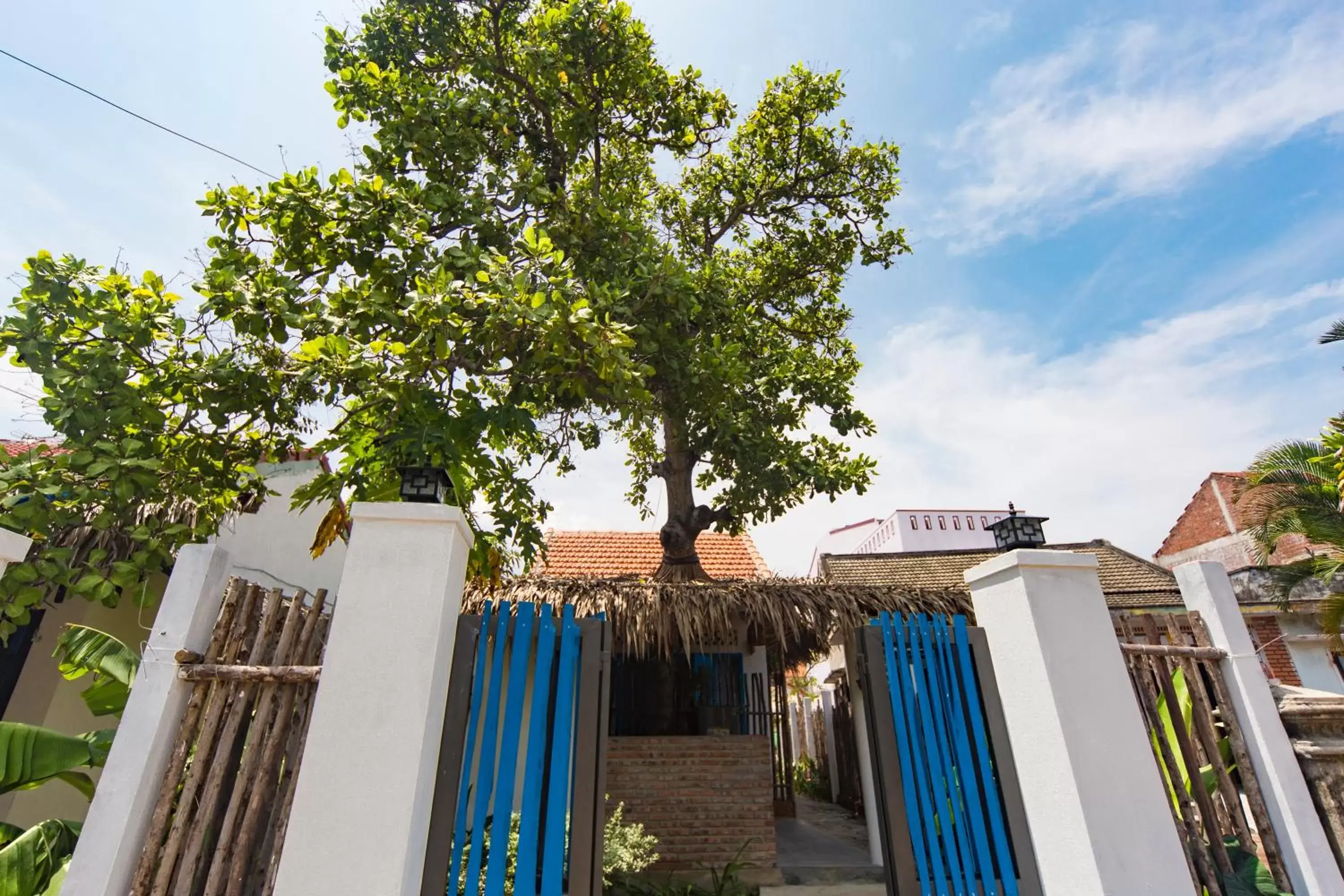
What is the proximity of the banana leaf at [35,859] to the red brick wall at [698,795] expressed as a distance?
4.18 meters

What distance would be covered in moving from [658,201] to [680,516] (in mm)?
4935

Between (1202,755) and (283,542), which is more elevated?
(283,542)

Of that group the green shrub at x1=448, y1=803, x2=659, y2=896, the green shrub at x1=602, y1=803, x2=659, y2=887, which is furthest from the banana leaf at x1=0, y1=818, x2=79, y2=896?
the green shrub at x1=602, y1=803, x2=659, y2=887

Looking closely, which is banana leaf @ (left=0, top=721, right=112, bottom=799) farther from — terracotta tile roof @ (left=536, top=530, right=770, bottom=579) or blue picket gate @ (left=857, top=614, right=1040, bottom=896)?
terracotta tile roof @ (left=536, top=530, right=770, bottom=579)

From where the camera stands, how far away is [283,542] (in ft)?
25.0

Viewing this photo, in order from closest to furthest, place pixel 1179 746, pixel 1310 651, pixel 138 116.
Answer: pixel 1179 746, pixel 138 116, pixel 1310 651

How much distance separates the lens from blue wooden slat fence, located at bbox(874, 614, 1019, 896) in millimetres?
3510

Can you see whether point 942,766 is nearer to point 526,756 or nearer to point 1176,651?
point 1176,651

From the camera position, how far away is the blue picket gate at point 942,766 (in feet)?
11.4

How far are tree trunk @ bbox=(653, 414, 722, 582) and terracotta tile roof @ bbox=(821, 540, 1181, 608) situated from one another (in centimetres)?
305

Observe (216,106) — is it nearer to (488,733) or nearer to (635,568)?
(488,733)

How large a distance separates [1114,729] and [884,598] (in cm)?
323

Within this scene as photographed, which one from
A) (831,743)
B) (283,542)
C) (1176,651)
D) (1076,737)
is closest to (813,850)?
(1176,651)

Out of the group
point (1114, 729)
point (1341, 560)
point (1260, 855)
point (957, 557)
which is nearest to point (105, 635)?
point (1114, 729)
